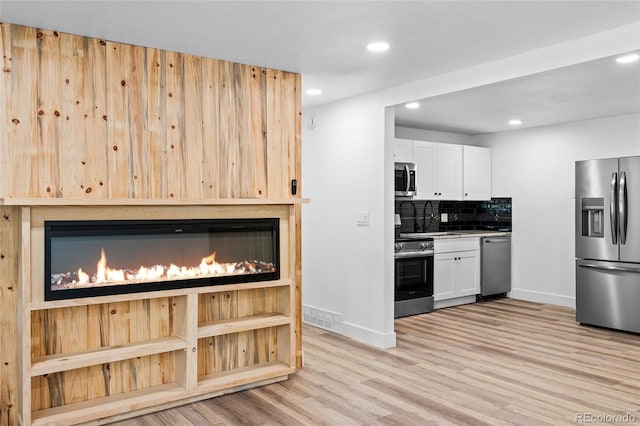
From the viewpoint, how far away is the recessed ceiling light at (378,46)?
336 cm

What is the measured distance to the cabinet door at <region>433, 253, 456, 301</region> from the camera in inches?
245

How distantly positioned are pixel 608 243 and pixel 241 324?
3938 mm

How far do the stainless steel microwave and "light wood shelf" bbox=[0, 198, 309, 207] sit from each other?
2.38m

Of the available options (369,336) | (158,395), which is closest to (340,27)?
(158,395)

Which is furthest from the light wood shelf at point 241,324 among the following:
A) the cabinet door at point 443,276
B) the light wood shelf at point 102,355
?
the cabinet door at point 443,276

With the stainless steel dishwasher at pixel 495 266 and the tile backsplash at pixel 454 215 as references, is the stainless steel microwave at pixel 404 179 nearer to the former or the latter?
the tile backsplash at pixel 454 215

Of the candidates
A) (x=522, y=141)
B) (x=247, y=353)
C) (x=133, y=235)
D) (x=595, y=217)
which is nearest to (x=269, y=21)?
(x=133, y=235)

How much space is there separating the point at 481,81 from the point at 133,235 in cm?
266

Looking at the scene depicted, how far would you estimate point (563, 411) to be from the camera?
3.25 metres

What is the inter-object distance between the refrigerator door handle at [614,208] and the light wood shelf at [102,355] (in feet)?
14.3

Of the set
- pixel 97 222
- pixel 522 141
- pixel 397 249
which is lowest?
pixel 397 249

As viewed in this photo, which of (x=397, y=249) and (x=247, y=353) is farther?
(x=397, y=249)

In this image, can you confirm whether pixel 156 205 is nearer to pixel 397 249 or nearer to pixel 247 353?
pixel 247 353

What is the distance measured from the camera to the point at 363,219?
4875mm
